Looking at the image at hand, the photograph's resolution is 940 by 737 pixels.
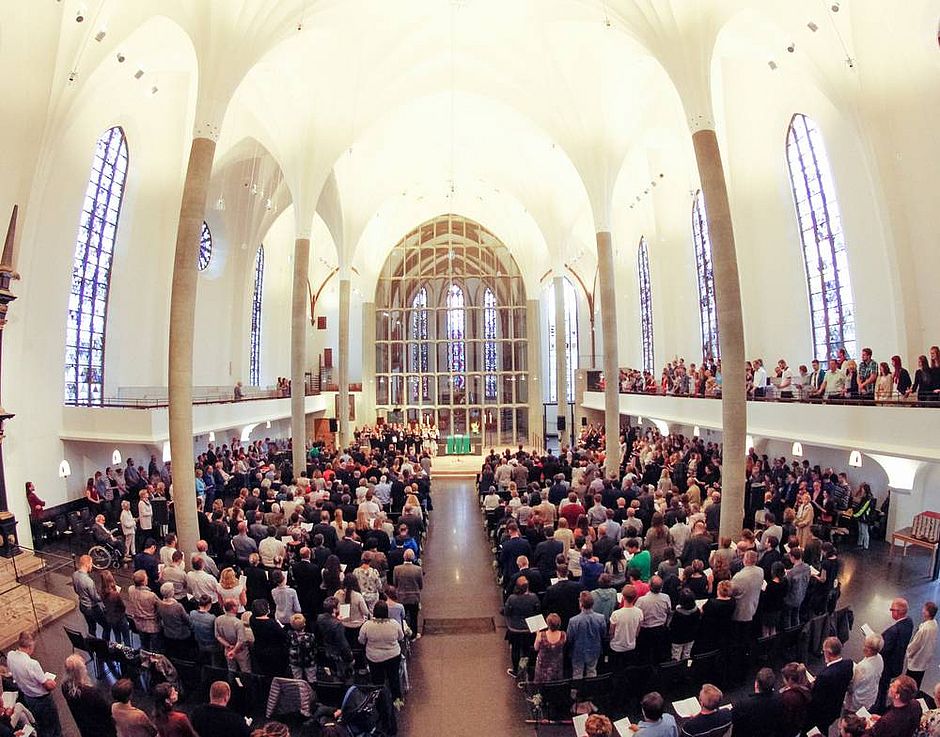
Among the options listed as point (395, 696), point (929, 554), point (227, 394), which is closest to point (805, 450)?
point (929, 554)

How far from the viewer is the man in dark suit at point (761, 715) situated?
4.56 metres

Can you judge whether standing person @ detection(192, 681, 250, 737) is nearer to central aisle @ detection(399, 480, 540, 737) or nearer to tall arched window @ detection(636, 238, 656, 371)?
central aisle @ detection(399, 480, 540, 737)

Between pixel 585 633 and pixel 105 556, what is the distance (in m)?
9.10

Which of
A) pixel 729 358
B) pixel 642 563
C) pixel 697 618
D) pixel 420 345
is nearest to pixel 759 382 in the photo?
pixel 729 358

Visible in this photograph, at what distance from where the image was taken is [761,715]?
14.9ft

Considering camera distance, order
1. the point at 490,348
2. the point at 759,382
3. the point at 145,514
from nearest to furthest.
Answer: the point at 145,514, the point at 759,382, the point at 490,348

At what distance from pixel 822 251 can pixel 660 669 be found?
46.5ft

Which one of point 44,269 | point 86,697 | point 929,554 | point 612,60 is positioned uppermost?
point 612,60

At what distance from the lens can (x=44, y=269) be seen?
14.8 meters

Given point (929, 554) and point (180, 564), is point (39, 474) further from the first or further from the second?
point (929, 554)

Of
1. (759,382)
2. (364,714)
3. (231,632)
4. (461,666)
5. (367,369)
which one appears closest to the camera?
(364,714)

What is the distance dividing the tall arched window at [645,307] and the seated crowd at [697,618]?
18146 mm

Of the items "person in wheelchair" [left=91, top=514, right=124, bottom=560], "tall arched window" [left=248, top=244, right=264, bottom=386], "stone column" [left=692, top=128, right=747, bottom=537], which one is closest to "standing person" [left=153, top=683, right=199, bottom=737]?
"person in wheelchair" [left=91, top=514, right=124, bottom=560]

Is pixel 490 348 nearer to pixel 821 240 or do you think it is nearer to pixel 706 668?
pixel 821 240
